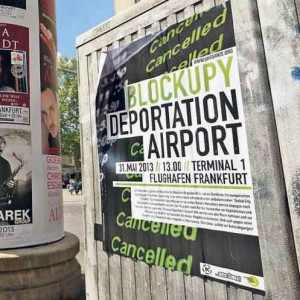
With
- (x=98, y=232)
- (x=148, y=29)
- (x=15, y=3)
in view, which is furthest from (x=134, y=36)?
(x=15, y=3)

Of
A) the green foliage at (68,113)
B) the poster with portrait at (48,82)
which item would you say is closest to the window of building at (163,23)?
the poster with portrait at (48,82)

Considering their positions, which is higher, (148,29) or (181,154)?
(148,29)

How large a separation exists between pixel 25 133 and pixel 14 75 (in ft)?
2.73

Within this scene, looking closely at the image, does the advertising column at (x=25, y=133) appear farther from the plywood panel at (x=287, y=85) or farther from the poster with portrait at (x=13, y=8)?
the plywood panel at (x=287, y=85)

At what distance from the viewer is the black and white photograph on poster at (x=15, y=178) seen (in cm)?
523

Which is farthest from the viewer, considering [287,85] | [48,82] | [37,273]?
[48,82]

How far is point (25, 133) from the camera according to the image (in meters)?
5.38

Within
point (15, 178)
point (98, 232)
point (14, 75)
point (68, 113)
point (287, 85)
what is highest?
point (68, 113)

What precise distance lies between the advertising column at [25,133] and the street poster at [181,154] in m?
2.64

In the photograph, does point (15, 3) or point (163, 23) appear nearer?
point (163, 23)

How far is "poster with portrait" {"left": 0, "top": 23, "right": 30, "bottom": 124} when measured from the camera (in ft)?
17.3

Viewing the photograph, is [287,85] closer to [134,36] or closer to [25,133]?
[134,36]

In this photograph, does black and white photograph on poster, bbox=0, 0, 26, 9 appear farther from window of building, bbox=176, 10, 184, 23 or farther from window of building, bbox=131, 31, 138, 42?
window of building, bbox=176, 10, 184, 23

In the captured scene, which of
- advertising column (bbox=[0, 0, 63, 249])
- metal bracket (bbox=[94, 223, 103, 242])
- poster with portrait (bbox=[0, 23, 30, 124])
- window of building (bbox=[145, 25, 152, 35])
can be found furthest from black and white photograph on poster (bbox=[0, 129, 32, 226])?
window of building (bbox=[145, 25, 152, 35])
